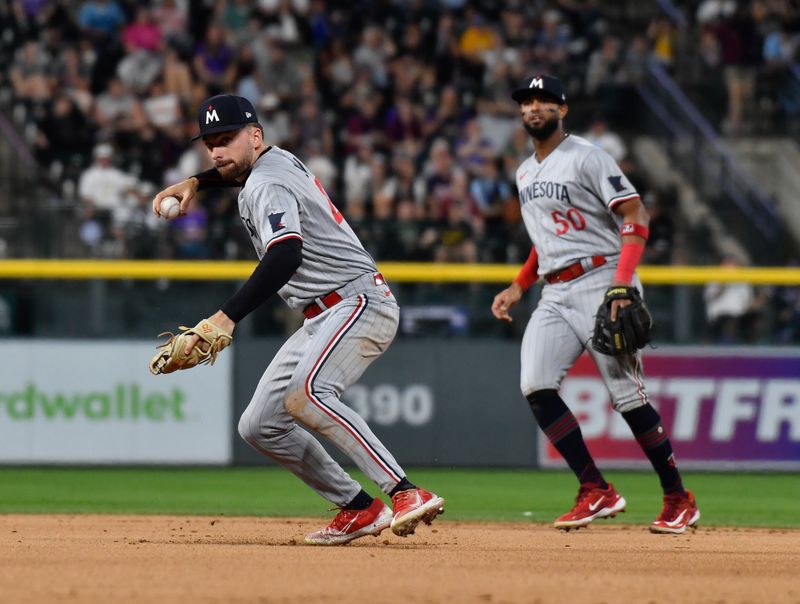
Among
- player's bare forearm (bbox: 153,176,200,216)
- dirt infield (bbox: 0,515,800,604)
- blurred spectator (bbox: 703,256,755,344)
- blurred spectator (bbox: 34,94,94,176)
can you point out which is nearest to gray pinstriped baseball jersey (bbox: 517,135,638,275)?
dirt infield (bbox: 0,515,800,604)

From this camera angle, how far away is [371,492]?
942cm

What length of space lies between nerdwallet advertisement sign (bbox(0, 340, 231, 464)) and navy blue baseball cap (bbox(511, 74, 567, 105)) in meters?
4.60

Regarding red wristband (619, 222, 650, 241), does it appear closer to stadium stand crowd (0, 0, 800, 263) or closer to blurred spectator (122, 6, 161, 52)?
stadium stand crowd (0, 0, 800, 263)

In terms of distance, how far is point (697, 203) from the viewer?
14.6 meters

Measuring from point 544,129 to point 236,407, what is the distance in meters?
4.70

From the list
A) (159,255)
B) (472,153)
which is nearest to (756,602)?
(159,255)

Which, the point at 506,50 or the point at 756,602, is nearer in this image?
the point at 756,602

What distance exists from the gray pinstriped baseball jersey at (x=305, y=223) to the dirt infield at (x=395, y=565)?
1.08 meters

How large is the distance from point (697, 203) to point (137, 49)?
18.8ft

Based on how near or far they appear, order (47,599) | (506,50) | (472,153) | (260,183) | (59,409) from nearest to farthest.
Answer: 1. (47,599)
2. (260,183)
3. (59,409)
4. (472,153)
5. (506,50)

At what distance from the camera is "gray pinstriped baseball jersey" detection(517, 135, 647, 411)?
277 inches

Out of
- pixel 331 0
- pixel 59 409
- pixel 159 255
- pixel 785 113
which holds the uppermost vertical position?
pixel 331 0

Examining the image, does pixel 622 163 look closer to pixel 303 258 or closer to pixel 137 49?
pixel 137 49

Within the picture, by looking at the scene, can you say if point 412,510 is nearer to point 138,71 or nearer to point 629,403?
point 629,403
